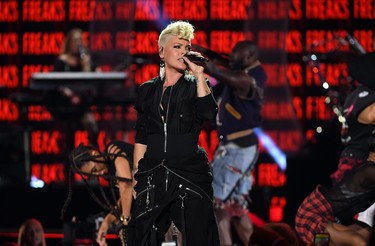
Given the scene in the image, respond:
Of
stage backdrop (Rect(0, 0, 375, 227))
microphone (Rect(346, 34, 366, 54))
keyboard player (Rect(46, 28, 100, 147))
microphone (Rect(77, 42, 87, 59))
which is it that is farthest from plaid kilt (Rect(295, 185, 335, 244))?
microphone (Rect(77, 42, 87, 59))

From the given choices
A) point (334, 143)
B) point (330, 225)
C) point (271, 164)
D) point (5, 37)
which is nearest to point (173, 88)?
point (330, 225)

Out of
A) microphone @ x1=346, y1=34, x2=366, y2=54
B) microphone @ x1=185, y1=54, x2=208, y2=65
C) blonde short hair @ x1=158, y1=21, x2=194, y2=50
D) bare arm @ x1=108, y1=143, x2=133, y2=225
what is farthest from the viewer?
microphone @ x1=346, y1=34, x2=366, y2=54

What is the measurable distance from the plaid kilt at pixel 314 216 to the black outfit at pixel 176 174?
1.02 m

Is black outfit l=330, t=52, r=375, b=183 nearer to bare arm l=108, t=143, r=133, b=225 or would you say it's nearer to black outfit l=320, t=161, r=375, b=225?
black outfit l=320, t=161, r=375, b=225

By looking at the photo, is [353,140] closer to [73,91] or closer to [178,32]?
[178,32]

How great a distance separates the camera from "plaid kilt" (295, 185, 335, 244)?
27.8 ft

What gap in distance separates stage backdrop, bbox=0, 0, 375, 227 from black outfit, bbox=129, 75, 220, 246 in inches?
236

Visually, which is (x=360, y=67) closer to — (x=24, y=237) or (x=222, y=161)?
(x=222, y=161)

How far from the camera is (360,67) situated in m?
8.83

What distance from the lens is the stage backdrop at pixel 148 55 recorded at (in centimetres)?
1405

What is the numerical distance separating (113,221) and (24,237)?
0.95 metres

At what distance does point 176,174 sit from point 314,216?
4.50 feet

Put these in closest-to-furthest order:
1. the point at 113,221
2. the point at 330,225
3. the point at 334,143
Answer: the point at 330,225 < the point at 113,221 < the point at 334,143

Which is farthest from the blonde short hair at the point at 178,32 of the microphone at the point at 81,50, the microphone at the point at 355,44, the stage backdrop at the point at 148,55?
the microphone at the point at 81,50
